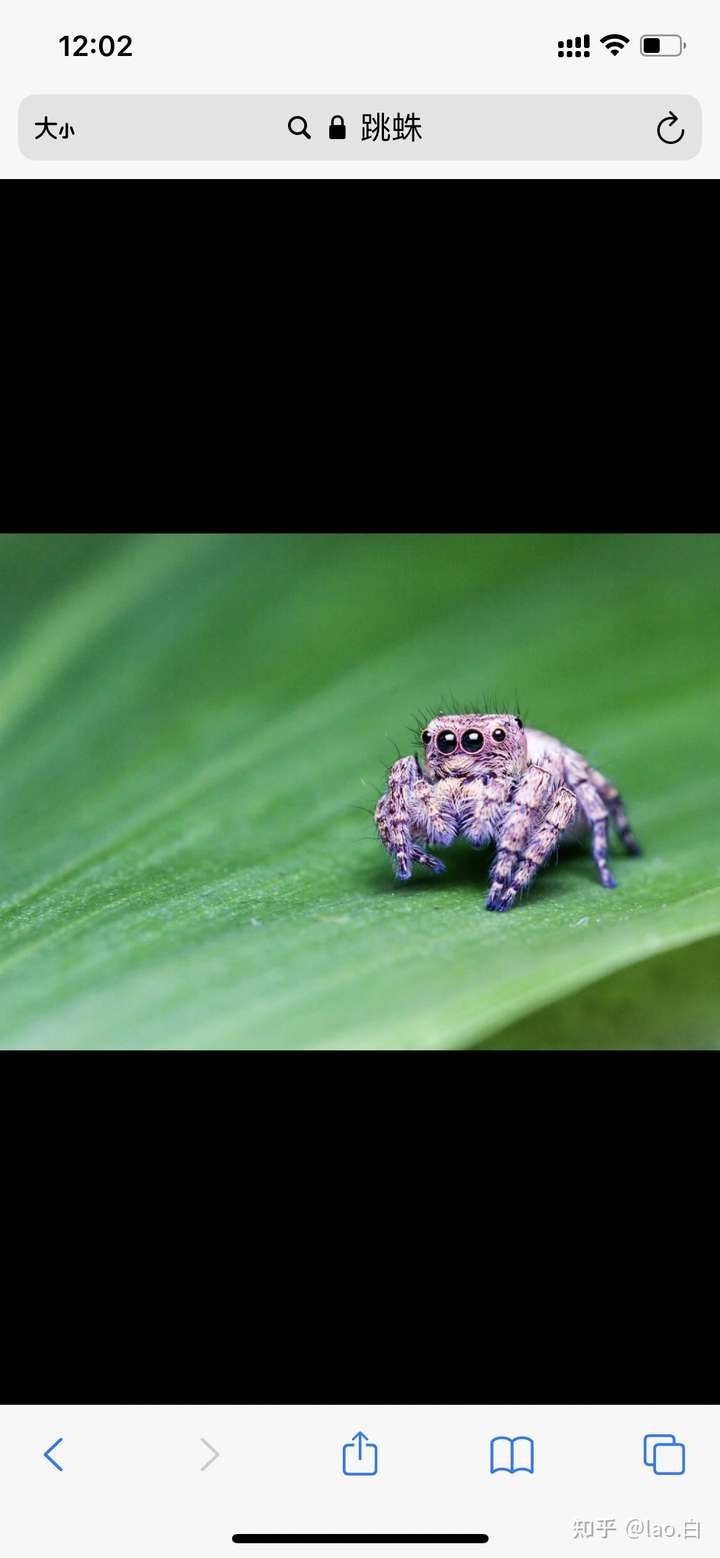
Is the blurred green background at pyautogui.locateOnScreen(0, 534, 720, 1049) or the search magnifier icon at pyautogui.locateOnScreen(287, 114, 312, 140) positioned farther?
the search magnifier icon at pyautogui.locateOnScreen(287, 114, 312, 140)

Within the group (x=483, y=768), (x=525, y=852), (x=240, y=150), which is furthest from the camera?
(x=483, y=768)

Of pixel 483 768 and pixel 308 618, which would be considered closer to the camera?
pixel 483 768

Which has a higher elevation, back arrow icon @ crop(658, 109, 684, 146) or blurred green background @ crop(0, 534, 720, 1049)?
back arrow icon @ crop(658, 109, 684, 146)
